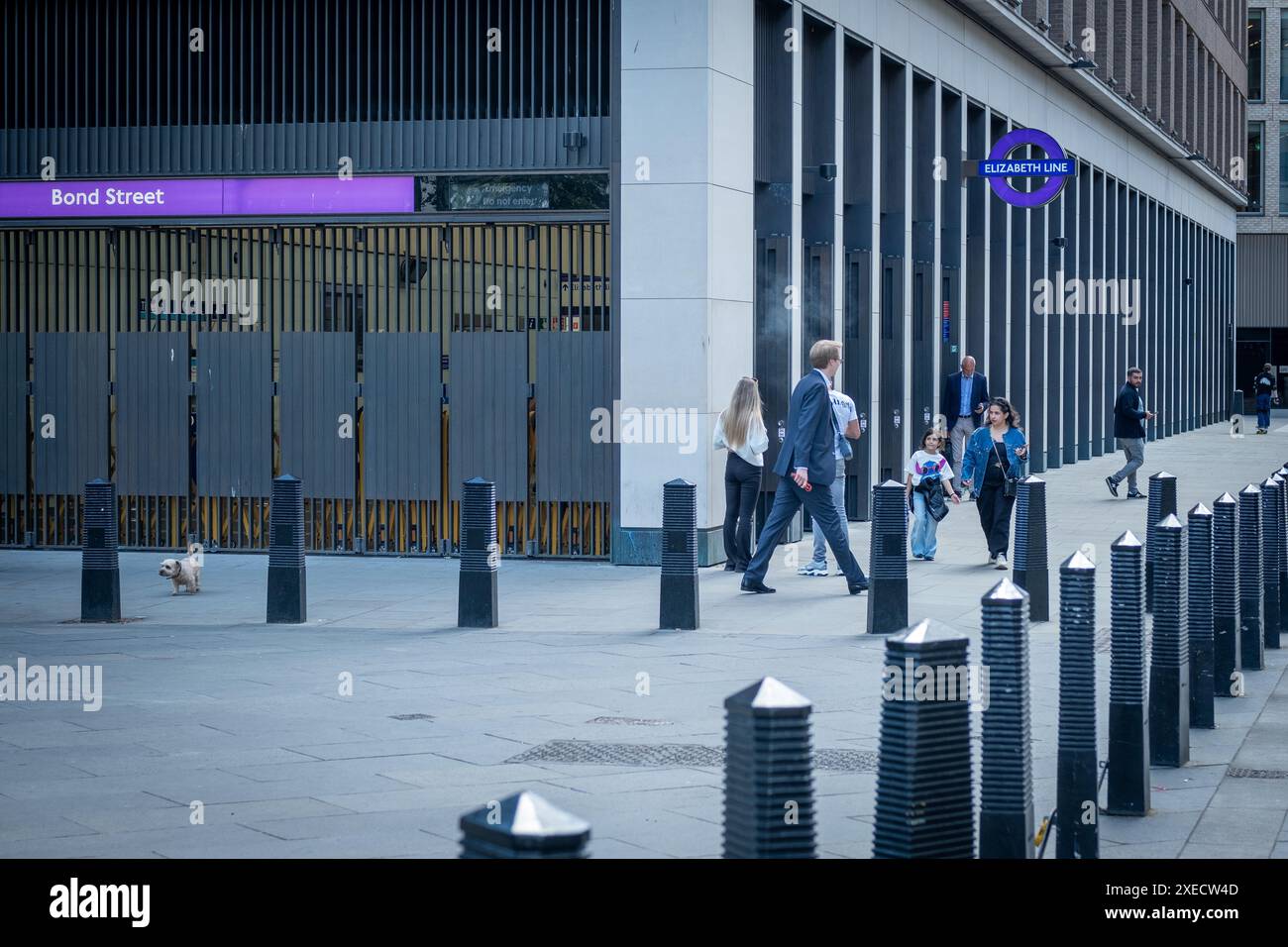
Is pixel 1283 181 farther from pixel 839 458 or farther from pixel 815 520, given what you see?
pixel 815 520

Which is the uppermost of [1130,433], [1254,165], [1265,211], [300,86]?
[1254,165]

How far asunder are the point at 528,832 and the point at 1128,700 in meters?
4.56

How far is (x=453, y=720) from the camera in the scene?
9227mm

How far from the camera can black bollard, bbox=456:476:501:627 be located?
12789 millimetres

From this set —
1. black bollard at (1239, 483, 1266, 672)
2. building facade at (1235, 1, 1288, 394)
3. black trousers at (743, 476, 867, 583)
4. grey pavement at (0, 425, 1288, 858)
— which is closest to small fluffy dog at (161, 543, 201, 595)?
grey pavement at (0, 425, 1288, 858)

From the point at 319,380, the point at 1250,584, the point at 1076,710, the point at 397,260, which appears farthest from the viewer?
the point at 319,380

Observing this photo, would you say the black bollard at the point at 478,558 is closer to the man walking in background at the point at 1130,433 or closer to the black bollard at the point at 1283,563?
the black bollard at the point at 1283,563

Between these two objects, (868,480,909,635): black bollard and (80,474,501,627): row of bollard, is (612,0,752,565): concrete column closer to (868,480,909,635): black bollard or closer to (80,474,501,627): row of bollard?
(80,474,501,627): row of bollard

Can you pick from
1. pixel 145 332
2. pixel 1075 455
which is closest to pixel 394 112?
pixel 145 332

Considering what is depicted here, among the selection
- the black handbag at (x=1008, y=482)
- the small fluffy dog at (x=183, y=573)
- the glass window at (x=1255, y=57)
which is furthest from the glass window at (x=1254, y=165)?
the small fluffy dog at (x=183, y=573)

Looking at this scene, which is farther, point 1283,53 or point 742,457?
point 1283,53

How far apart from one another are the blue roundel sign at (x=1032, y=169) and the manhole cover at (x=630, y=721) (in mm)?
11484

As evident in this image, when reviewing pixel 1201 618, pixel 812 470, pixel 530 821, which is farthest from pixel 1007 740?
pixel 812 470

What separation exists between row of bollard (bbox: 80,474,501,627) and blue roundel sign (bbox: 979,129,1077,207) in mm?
8799
